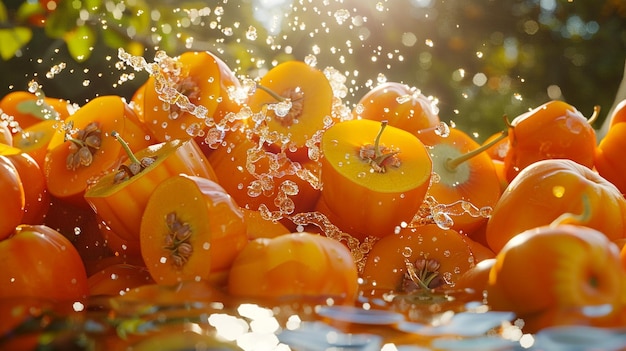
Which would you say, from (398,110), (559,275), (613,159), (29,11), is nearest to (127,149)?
(398,110)

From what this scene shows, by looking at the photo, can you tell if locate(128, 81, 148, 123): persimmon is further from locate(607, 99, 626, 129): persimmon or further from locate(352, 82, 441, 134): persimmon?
locate(607, 99, 626, 129): persimmon

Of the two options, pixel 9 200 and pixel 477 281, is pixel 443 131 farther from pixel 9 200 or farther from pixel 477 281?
pixel 9 200

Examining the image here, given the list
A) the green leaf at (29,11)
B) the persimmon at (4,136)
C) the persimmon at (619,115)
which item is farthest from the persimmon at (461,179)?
the green leaf at (29,11)

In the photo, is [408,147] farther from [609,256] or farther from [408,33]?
[408,33]

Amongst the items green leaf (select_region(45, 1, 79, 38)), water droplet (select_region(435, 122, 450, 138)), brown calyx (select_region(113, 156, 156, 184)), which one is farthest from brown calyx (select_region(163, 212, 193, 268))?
green leaf (select_region(45, 1, 79, 38))

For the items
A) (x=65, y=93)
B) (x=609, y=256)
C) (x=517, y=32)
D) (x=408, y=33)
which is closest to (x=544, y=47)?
(x=517, y=32)

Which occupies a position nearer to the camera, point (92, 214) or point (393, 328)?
point (393, 328)

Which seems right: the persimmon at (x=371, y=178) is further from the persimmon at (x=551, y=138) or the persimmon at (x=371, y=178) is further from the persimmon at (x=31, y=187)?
the persimmon at (x=31, y=187)
